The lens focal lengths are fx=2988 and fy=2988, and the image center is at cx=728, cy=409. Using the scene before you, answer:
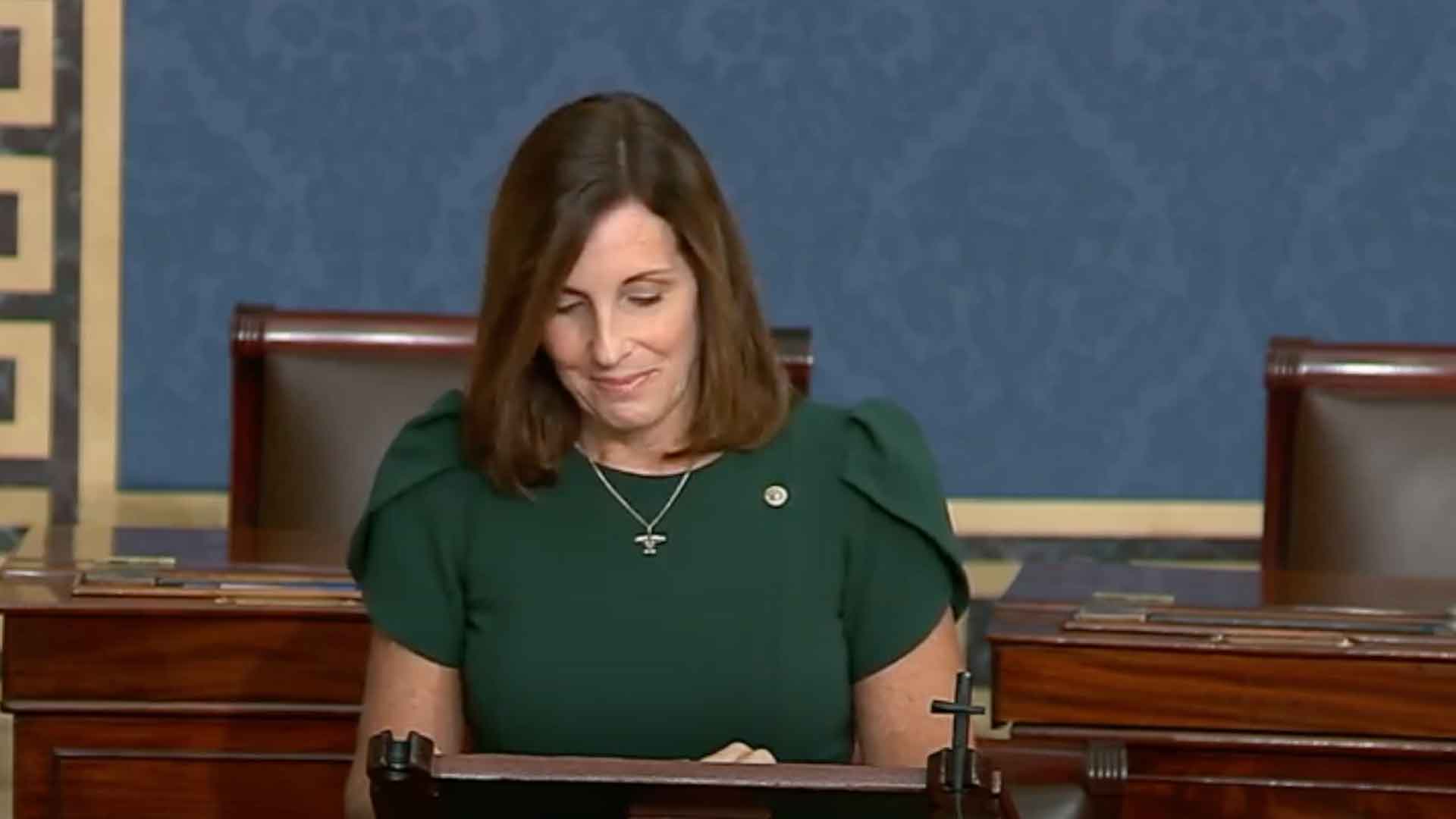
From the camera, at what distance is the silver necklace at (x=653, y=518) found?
8.87 feet

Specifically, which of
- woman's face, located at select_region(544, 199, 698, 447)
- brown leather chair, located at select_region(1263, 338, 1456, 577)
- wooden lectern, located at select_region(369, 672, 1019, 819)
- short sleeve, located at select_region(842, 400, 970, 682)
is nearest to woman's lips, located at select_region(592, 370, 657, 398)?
woman's face, located at select_region(544, 199, 698, 447)

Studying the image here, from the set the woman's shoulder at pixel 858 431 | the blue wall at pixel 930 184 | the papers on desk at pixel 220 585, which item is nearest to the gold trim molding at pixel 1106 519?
the blue wall at pixel 930 184

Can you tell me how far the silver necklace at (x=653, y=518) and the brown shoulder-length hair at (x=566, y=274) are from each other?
28 mm

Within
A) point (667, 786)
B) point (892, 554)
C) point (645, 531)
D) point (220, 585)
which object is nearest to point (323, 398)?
point (220, 585)

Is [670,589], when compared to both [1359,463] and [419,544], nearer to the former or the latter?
[419,544]

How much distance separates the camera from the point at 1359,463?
11.8 ft

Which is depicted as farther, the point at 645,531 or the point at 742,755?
the point at 645,531

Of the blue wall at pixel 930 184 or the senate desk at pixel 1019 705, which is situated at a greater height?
the blue wall at pixel 930 184

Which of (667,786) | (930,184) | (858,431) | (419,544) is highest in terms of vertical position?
(930,184)

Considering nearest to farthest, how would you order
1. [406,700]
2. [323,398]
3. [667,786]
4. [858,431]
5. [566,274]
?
[667,786] → [566,274] → [406,700] → [858,431] → [323,398]

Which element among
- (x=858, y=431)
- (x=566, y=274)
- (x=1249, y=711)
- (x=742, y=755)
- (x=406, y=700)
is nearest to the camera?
(x=742, y=755)

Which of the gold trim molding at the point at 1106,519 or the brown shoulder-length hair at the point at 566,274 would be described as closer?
the brown shoulder-length hair at the point at 566,274

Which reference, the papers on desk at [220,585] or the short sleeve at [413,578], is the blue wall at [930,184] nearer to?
the papers on desk at [220,585]

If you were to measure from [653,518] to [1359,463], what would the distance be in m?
1.21
